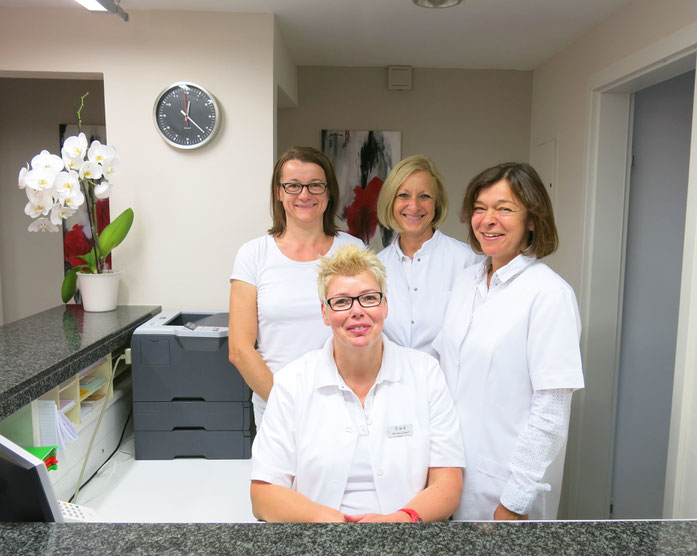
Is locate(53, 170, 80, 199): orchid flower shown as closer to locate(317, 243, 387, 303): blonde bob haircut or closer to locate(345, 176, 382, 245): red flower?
locate(317, 243, 387, 303): blonde bob haircut

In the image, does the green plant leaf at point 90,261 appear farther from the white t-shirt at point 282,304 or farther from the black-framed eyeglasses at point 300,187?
the black-framed eyeglasses at point 300,187

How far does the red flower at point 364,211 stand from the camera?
386cm

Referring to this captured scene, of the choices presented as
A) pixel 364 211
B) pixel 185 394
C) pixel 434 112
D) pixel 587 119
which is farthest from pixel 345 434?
pixel 434 112

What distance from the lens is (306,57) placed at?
3520 millimetres

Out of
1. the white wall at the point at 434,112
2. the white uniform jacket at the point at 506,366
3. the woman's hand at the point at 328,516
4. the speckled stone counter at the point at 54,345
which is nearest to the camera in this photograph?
the woman's hand at the point at 328,516

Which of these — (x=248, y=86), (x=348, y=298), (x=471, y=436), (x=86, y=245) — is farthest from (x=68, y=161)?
(x=471, y=436)

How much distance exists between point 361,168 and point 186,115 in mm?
1474

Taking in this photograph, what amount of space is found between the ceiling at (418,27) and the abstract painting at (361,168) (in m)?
0.47

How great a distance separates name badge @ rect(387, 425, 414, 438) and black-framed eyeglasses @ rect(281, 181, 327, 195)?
817 millimetres

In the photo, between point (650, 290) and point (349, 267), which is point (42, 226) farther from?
point (650, 290)

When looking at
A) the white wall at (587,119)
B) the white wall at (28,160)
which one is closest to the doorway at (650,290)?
the white wall at (587,119)

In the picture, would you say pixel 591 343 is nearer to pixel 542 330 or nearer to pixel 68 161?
pixel 542 330

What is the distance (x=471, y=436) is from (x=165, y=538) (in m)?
0.93

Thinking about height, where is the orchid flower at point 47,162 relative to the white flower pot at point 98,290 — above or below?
above
